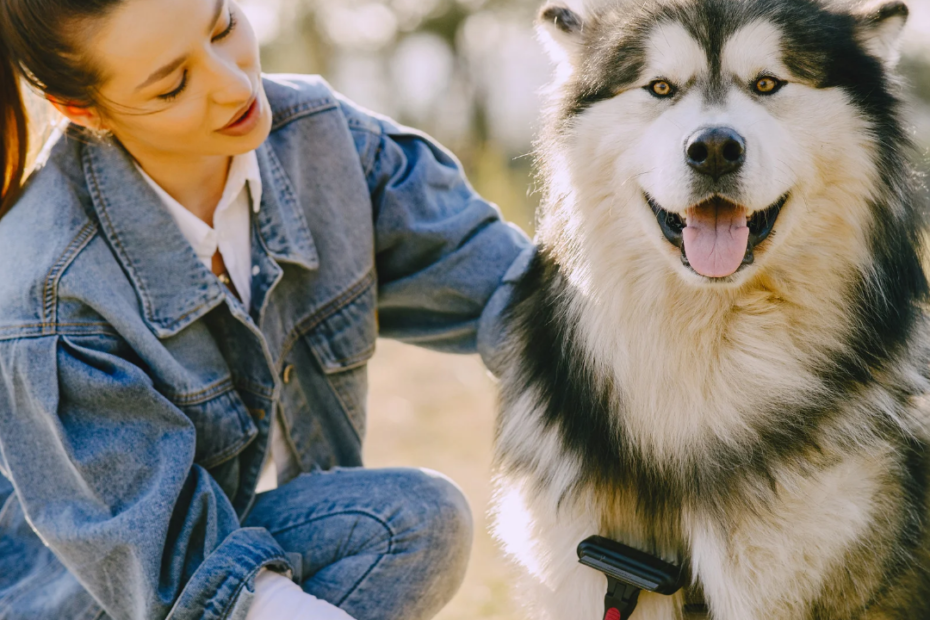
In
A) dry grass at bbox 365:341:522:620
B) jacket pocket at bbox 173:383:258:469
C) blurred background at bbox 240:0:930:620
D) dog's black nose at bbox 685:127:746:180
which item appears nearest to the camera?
dog's black nose at bbox 685:127:746:180

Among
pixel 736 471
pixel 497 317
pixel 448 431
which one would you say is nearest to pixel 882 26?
pixel 736 471

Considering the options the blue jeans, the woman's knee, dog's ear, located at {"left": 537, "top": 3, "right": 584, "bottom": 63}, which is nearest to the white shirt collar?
the blue jeans

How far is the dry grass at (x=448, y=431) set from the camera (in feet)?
9.04

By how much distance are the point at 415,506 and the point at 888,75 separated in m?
1.35

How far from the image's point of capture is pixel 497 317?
2.06 metres

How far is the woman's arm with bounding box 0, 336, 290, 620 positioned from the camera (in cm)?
162

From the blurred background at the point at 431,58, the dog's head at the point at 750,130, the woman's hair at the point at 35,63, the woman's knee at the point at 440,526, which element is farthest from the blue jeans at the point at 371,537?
the blurred background at the point at 431,58

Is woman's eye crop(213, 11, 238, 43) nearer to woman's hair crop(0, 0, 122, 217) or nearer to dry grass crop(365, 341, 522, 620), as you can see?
woman's hair crop(0, 0, 122, 217)

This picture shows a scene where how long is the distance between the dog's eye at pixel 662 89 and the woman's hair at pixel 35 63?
3.43 feet

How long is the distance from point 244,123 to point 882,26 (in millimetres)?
1289

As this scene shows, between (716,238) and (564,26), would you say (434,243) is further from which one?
(716,238)

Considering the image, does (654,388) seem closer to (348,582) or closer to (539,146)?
(539,146)

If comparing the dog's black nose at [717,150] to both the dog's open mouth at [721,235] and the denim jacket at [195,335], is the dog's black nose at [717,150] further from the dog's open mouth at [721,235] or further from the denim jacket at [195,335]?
the denim jacket at [195,335]

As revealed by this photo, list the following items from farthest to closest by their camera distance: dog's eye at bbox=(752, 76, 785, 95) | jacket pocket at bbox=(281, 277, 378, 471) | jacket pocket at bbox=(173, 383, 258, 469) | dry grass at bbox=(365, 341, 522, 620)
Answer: dry grass at bbox=(365, 341, 522, 620) → jacket pocket at bbox=(281, 277, 378, 471) → jacket pocket at bbox=(173, 383, 258, 469) → dog's eye at bbox=(752, 76, 785, 95)
